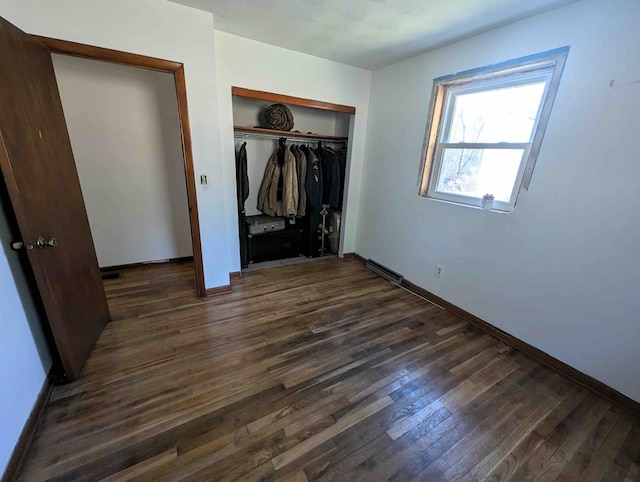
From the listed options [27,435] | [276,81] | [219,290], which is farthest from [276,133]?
[27,435]

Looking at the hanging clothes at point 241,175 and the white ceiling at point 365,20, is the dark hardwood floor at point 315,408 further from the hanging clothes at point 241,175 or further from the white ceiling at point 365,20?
the white ceiling at point 365,20

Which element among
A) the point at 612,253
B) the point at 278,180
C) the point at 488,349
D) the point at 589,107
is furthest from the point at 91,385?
the point at 589,107

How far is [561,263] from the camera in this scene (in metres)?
1.75

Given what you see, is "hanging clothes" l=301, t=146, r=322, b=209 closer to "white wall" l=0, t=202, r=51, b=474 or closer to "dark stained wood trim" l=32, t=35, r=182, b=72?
"dark stained wood trim" l=32, t=35, r=182, b=72

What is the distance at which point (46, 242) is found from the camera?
4.43 ft

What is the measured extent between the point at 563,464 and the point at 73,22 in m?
3.70

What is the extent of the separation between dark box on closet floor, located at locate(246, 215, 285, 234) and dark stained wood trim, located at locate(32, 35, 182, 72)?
1658mm

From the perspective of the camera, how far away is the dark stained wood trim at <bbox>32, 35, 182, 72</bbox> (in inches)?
64.2

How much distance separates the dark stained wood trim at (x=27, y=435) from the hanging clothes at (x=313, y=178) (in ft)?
8.83

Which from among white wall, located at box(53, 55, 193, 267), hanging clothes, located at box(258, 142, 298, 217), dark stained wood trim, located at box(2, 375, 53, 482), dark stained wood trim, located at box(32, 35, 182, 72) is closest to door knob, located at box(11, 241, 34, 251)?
dark stained wood trim, located at box(2, 375, 53, 482)

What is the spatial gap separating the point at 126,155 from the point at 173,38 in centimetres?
144

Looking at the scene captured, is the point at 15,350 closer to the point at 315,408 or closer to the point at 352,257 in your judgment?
the point at 315,408

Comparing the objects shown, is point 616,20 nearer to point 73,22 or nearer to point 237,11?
point 237,11

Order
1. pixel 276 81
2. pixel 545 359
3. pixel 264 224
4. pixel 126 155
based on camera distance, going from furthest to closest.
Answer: pixel 264 224
pixel 126 155
pixel 276 81
pixel 545 359
